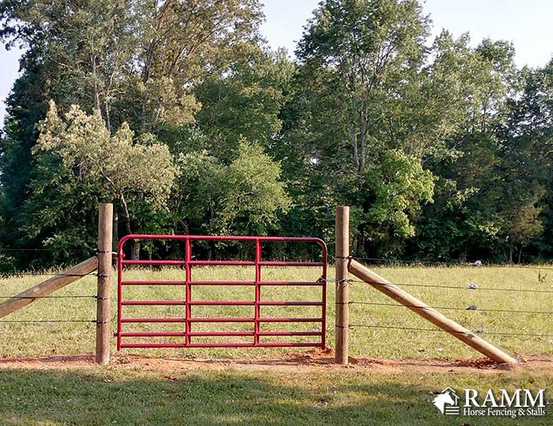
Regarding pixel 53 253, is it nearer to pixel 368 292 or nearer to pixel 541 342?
pixel 368 292

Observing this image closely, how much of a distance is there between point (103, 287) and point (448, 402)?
3.94m

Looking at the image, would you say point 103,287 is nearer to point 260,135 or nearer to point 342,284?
point 342,284

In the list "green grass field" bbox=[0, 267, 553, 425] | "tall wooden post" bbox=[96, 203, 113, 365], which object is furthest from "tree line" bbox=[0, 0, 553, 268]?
"tall wooden post" bbox=[96, 203, 113, 365]

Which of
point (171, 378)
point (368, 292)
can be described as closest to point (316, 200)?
point (368, 292)

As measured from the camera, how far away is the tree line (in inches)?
1027

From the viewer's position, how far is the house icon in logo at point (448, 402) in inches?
216

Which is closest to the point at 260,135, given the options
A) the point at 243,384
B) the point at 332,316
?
the point at 332,316

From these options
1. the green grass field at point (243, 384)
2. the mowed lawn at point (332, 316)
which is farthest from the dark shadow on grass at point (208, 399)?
the mowed lawn at point (332, 316)

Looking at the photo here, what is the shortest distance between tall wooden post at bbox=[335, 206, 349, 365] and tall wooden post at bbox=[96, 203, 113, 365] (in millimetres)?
2720

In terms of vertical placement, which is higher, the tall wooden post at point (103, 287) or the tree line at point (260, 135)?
the tree line at point (260, 135)

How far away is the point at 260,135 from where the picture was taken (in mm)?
31188

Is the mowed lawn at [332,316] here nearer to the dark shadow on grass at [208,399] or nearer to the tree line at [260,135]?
the dark shadow on grass at [208,399]

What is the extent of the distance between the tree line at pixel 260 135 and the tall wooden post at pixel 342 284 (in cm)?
1907

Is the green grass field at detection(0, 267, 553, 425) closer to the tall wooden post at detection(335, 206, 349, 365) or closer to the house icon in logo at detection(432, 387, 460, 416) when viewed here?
the house icon in logo at detection(432, 387, 460, 416)
